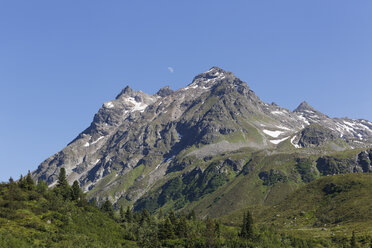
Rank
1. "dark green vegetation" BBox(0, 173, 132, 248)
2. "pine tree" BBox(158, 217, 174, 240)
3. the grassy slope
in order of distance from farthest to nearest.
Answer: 1. "pine tree" BBox(158, 217, 174, 240)
2. "dark green vegetation" BBox(0, 173, 132, 248)
3. the grassy slope

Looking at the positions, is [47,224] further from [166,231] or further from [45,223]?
[166,231]

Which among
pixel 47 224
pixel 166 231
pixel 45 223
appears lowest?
pixel 166 231

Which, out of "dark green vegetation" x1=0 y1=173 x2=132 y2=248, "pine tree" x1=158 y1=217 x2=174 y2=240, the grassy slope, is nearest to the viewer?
the grassy slope

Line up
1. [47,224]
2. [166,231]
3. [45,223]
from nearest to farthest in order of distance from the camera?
[47,224], [45,223], [166,231]

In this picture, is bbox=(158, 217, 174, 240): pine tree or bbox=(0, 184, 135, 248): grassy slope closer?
bbox=(0, 184, 135, 248): grassy slope

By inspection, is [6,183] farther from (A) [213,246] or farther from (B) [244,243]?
(B) [244,243]

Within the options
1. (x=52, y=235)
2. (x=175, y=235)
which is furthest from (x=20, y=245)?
(x=175, y=235)

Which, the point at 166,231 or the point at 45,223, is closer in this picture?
the point at 45,223

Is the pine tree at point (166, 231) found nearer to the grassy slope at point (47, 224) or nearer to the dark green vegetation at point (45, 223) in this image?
the dark green vegetation at point (45, 223)

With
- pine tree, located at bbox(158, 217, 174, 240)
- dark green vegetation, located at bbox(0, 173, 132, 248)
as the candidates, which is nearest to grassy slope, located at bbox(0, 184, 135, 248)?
dark green vegetation, located at bbox(0, 173, 132, 248)

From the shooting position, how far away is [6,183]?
19250 centimetres

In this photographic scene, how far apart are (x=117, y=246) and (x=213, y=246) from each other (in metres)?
53.8

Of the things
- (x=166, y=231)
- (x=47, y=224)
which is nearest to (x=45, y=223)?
(x=47, y=224)

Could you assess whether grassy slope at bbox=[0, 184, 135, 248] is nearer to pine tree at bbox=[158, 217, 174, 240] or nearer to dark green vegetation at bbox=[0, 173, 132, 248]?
dark green vegetation at bbox=[0, 173, 132, 248]
